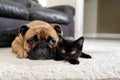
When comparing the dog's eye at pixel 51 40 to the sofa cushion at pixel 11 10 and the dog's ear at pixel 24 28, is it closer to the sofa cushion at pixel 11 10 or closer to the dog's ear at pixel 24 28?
the dog's ear at pixel 24 28

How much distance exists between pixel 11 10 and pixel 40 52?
33.4 inches

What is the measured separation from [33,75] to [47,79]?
64 mm

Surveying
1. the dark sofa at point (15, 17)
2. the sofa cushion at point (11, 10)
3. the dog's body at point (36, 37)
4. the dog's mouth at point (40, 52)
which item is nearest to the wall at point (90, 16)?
the dark sofa at point (15, 17)

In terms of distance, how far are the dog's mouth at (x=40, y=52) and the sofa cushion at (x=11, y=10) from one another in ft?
2.51

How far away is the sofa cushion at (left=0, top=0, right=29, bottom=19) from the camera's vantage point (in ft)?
5.93

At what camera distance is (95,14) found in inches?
190

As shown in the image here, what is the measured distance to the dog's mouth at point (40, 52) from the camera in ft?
3.83

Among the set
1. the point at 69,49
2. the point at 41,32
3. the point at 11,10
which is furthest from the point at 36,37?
the point at 11,10

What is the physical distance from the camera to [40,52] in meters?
1.17

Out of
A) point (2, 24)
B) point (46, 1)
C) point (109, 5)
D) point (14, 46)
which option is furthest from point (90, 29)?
point (14, 46)

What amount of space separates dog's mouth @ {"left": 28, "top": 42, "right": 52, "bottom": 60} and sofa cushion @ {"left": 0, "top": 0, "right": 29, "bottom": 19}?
30.1 inches

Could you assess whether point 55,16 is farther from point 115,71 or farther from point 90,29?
point 90,29

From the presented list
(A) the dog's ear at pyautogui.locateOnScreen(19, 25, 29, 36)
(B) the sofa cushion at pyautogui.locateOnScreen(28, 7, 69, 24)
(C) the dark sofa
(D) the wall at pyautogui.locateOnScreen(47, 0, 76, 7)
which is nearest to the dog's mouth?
(A) the dog's ear at pyautogui.locateOnScreen(19, 25, 29, 36)

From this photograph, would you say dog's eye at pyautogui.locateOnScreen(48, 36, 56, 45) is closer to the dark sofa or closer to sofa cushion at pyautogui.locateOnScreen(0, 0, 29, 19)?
the dark sofa
